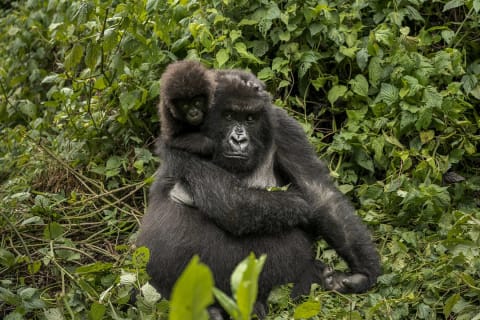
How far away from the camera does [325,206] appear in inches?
152

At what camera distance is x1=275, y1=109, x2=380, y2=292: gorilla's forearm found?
3.83 m

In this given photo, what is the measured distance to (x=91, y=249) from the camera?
4.55 metres

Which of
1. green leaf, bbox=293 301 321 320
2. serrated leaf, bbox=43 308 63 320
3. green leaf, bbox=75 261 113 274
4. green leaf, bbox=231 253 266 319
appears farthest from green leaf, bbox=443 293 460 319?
green leaf, bbox=231 253 266 319

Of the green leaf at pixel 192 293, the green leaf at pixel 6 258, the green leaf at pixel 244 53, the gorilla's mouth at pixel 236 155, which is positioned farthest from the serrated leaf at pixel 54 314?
the green leaf at pixel 192 293

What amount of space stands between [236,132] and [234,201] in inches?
13.4

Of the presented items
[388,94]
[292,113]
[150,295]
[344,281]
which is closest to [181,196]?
[150,295]

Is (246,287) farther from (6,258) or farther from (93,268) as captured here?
(6,258)

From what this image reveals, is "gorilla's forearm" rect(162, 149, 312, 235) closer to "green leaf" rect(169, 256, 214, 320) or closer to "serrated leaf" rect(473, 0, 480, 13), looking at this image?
"serrated leaf" rect(473, 0, 480, 13)

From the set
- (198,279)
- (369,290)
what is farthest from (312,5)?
(198,279)

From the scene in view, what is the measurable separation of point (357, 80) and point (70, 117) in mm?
1999

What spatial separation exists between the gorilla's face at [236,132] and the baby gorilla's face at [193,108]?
0.06m

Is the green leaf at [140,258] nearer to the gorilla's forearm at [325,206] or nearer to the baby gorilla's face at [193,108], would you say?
the baby gorilla's face at [193,108]

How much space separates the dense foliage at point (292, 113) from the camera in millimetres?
4328

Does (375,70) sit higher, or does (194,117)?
(194,117)
